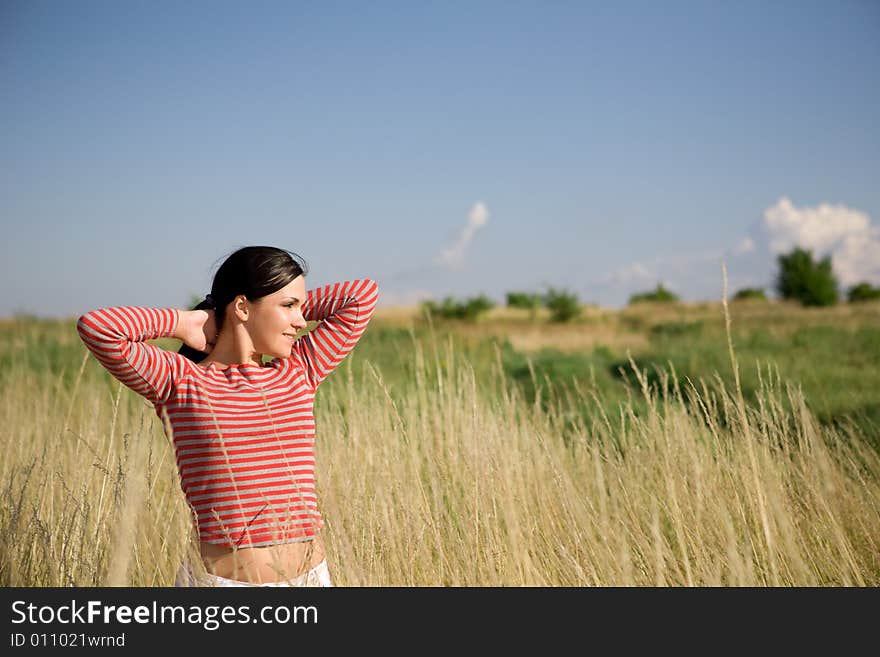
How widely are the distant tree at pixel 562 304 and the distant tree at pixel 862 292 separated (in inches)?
726

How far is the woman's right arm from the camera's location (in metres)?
1.69

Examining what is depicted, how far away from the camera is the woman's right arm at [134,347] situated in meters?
1.69

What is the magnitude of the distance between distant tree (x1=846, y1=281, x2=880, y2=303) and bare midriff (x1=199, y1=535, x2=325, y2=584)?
141ft

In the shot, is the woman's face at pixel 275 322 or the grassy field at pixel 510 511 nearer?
the woman's face at pixel 275 322

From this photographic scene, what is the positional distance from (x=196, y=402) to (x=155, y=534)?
0.95m

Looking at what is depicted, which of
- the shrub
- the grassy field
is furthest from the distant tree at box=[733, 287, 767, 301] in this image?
the grassy field

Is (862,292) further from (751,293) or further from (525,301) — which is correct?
(525,301)

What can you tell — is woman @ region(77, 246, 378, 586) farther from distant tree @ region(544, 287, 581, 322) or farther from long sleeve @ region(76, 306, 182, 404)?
distant tree @ region(544, 287, 581, 322)

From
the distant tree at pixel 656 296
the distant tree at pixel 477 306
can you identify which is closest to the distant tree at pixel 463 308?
the distant tree at pixel 477 306

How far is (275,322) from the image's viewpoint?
6.03 feet

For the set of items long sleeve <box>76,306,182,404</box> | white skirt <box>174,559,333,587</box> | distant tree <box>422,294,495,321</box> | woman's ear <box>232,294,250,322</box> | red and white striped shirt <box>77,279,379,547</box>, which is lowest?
white skirt <box>174,559,333,587</box>

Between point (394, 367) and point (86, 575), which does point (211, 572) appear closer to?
point (86, 575)

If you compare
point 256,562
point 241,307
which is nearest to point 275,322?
point 241,307

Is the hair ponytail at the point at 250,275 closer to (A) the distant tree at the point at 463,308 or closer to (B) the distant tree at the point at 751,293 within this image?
(A) the distant tree at the point at 463,308
